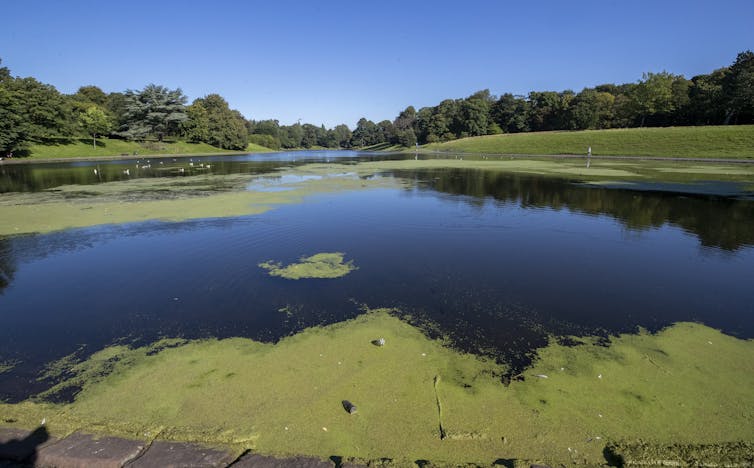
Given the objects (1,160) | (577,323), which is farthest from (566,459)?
(1,160)

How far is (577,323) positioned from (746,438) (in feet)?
8.25

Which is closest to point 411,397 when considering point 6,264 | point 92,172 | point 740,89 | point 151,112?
point 6,264

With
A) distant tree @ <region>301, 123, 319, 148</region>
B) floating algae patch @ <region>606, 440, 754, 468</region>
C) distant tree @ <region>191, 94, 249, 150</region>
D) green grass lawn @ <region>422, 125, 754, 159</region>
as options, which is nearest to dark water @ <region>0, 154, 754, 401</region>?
floating algae patch @ <region>606, 440, 754, 468</region>

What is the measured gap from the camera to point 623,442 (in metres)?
3.62

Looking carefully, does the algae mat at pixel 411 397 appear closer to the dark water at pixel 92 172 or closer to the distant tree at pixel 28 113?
the dark water at pixel 92 172

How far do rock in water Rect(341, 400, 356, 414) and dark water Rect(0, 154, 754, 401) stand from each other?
6.49 feet

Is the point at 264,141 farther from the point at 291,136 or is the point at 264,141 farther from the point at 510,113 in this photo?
the point at 510,113

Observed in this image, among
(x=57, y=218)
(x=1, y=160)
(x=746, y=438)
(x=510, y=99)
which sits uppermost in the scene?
(x=510, y=99)

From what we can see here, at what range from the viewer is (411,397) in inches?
171

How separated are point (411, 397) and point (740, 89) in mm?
76180

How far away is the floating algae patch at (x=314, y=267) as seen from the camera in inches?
329

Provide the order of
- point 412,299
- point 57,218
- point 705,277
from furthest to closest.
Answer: point 57,218 < point 705,277 < point 412,299

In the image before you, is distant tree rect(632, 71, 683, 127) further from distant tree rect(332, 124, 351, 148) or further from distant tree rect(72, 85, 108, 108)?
distant tree rect(332, 124, 351, 148)

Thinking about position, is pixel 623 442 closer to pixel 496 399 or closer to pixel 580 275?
pixel 496 399
